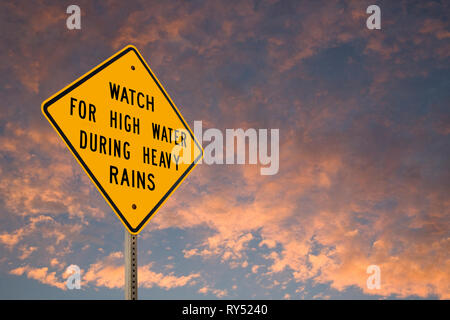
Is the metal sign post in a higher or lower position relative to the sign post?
lower

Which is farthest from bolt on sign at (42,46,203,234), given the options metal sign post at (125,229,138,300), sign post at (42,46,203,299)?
metal sign post at (125,229,138,300)

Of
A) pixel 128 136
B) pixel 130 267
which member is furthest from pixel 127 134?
pixel 130 267

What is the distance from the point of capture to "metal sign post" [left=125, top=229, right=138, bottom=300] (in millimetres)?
3871

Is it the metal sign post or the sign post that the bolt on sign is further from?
the metal sign post

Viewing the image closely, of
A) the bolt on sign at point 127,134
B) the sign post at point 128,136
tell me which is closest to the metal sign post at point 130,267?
the sign post at point 128,136

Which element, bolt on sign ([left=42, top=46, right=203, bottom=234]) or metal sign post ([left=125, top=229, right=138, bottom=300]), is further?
bolt on sign ([left=42, top=46, right=203, bottom=234])

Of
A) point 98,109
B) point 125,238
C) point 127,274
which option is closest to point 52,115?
point 98,109

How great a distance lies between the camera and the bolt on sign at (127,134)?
399cm

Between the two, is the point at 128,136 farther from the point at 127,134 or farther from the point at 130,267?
the point at 130,267

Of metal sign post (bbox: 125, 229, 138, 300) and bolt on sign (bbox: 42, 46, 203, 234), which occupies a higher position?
bolt on sign (bbox: 42, 46, 203, 234)

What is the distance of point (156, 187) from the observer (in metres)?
4.44

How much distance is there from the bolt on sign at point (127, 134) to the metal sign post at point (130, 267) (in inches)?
4.6

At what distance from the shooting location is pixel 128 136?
435 cm

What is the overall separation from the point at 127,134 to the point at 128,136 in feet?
0.09
